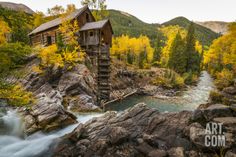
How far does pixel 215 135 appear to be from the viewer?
32.2 ft

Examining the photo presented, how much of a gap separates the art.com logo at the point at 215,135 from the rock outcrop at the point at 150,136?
20cm

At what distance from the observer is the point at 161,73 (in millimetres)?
49094

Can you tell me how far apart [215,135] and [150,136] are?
3.54 meters

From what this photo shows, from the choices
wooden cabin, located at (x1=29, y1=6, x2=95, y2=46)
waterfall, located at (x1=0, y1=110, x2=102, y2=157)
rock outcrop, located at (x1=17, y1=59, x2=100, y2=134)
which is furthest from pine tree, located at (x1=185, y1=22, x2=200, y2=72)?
waterfall, located at (x1=0, y1=110, x2=102, y2=157)

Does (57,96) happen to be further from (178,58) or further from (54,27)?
(178,58)

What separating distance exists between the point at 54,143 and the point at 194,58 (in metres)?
47.3

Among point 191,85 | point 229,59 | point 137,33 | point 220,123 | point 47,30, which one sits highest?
point 137,33

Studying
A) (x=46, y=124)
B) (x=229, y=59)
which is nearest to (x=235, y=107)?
(x=46, y=124)

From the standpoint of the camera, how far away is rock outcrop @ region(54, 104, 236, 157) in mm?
10086

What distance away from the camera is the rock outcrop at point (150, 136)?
33.1 feet

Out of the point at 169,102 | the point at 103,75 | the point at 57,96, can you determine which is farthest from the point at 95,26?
the point at 169,102

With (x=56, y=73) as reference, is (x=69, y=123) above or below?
below

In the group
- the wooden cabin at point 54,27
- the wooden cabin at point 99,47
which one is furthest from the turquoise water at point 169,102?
the wooden cabin at point 54,27

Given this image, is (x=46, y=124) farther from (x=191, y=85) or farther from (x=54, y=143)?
(x=191, y=85)
